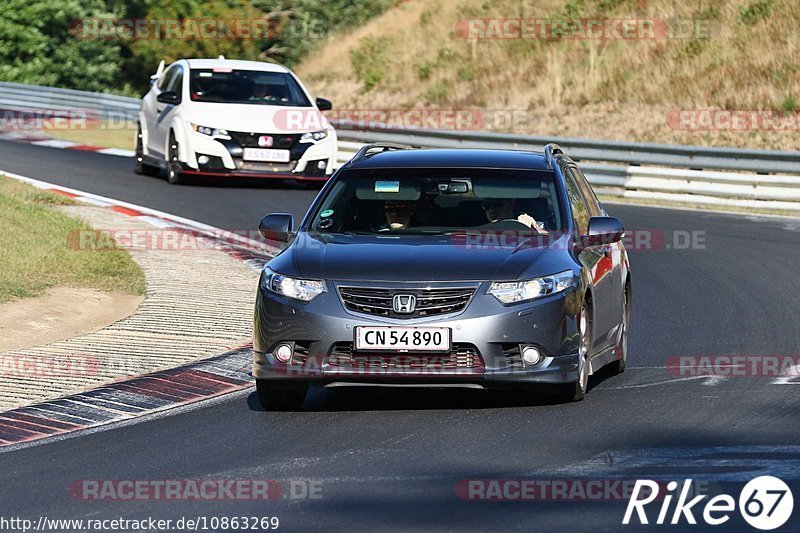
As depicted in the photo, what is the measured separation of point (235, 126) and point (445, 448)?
15174 mm

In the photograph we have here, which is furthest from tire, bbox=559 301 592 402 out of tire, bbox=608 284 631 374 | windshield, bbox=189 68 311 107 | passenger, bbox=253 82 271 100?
passenger, bbox=253 82 271 100

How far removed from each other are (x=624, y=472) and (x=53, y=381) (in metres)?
4.42

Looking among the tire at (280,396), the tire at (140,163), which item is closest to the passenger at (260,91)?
the tire at (140,163)

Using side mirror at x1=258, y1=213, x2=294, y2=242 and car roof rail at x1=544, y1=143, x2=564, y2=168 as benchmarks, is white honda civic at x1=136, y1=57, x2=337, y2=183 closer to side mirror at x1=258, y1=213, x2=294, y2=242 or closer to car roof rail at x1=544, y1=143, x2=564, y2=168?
car roof rail at x1=544, y1=143, x2=564, y2=168

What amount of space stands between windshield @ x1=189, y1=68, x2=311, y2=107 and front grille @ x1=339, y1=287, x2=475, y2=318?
584 inches

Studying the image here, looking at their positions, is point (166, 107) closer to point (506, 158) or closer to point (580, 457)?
point (506, 158)

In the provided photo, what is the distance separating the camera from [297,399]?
31.7ft

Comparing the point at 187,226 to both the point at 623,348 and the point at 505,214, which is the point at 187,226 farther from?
the point at 505,214

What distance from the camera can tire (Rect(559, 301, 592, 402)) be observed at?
950cm

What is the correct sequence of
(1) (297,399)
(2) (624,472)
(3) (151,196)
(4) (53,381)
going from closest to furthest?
1. (2) (624,472)
2. (1) (297,399)
3. (4) (53,381)
4. (3) (151,196)

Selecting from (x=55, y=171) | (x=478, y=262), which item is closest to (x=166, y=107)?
(x=55, y=171)

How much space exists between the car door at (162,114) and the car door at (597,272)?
13431 millimetres

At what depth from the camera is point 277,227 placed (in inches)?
399

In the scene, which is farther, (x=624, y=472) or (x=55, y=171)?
(x=55, y=171)
